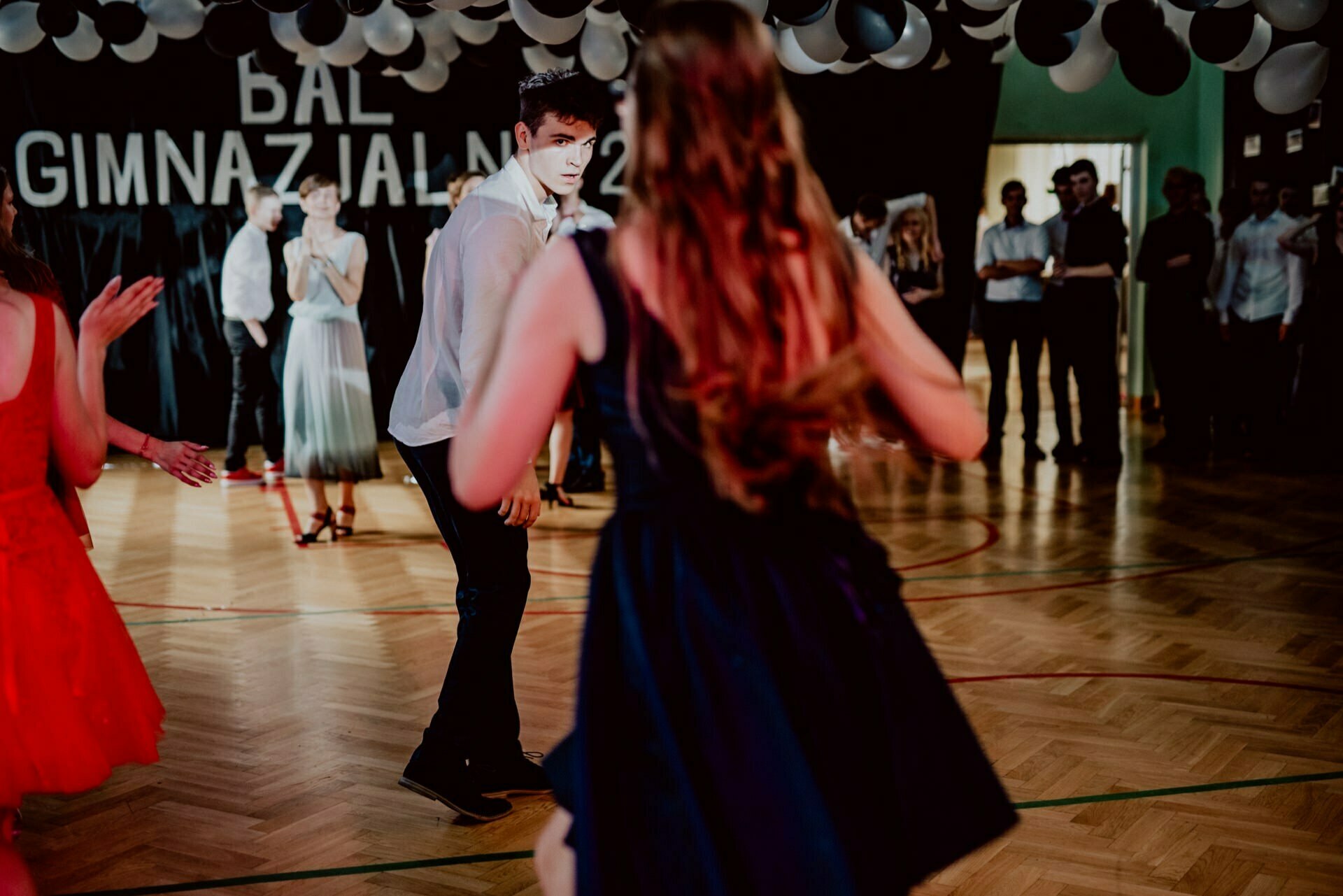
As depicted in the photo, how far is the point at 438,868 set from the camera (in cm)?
270

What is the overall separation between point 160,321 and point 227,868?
781 centimetres

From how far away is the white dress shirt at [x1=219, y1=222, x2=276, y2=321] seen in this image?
755cm

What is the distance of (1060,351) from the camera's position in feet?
26.7

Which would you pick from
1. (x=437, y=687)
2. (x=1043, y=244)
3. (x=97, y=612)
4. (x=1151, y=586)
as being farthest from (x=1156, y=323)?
(x=97, y=612)

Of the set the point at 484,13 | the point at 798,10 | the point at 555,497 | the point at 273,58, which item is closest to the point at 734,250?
the point at 798,10

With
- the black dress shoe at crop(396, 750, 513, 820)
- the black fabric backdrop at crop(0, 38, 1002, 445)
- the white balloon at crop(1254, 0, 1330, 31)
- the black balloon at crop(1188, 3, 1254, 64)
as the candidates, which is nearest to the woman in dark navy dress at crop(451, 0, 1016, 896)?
the black dress shoe at crop(396, 750, 513, 820)

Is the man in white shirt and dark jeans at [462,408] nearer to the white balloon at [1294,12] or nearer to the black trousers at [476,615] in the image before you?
the black trousers at [476,615]

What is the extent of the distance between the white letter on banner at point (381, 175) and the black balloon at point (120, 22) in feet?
9.72

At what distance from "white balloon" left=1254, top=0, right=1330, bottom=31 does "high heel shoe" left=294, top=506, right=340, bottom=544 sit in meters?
4.62

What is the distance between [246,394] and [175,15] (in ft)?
7.02

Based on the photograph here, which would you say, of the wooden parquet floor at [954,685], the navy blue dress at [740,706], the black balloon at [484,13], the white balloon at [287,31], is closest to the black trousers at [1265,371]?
the wooden parquet floor at [954,685]

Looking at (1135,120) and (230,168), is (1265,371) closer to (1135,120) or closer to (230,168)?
(1135,120)

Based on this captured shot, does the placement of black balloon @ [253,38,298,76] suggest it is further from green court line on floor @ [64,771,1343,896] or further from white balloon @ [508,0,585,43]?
green court line on floor @ [64,771,1343,896]

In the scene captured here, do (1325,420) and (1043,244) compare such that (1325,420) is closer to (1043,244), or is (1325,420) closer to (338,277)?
(1043,244)
